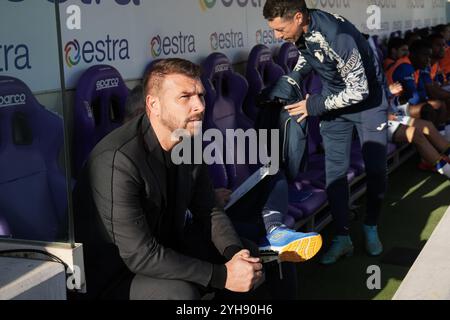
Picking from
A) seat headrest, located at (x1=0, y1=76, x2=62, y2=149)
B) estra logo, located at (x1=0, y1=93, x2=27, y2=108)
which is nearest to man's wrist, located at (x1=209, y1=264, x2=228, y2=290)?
seat headrest, located at (x1=0, y1=76, x2=62, y2=149)

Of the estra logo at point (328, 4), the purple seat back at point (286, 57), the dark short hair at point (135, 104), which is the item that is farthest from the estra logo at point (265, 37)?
the dark short hair at point (135, 104)

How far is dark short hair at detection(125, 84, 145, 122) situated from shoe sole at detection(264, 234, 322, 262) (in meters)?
A: 0.74

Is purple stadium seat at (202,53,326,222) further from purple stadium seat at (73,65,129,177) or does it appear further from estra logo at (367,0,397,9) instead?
estra logo at (367,0,397,9)

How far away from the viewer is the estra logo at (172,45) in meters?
3.49

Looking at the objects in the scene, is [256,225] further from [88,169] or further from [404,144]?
[404,144]

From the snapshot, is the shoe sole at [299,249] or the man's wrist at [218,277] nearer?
the man's wrist at [218,277]

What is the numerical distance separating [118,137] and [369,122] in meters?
1.73

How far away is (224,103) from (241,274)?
1.85 m

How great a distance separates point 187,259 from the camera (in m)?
2.02

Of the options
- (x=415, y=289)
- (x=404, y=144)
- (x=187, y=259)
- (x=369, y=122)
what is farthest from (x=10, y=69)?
(x=404, y=144)

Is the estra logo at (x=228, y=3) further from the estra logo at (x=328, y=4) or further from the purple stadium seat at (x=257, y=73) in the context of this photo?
the estra logo at (x=328, y=4)

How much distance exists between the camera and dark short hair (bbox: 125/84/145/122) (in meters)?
2.52

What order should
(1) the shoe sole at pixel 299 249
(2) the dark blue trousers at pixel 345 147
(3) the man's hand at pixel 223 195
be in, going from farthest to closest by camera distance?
(2) the dark blue trousers at pixel 345 147 → (3) the man's hand at pixel 223 195 → (1) the shoe sole at pixel 299 249

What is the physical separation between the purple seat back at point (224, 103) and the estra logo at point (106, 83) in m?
0.66
